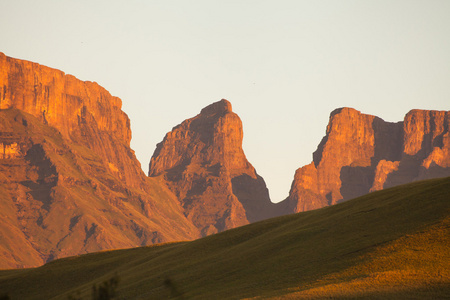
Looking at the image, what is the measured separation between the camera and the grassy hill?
54.6 m

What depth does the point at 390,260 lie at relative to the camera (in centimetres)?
5878

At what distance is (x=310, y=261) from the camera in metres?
65.3

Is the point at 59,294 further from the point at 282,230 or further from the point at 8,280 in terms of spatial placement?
the point at 282,230

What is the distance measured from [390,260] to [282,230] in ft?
92.0

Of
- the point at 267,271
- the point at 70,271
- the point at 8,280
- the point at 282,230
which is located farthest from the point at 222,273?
the point at 8,280

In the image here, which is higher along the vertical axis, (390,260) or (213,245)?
(213,245)

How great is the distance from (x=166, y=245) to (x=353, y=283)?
58308mm

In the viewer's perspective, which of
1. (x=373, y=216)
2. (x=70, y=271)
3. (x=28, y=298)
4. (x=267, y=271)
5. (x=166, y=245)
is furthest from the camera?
(x=166, y=245)

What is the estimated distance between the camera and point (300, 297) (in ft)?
167

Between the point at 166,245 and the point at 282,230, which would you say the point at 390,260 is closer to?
the point at 282,230

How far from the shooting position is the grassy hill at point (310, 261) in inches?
2151

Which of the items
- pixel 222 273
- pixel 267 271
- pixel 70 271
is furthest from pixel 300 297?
pixel 70 271

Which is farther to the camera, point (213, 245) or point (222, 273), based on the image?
point (213, 245)

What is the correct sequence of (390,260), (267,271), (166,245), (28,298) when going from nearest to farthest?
(390,260)
(267,271)
(28,298)
(166,245)
